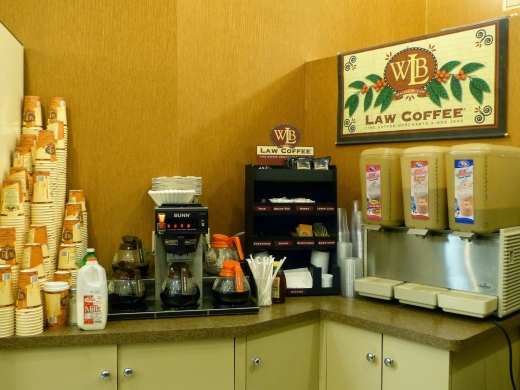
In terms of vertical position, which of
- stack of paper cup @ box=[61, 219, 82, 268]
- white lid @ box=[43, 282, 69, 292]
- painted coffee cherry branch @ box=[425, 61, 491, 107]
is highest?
painted coffee cherry branch @ box=[425, 61, 491, 107]

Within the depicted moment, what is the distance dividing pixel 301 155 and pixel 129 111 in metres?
1.02

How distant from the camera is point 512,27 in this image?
2.48 metres

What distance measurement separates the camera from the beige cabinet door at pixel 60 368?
78.4 inches

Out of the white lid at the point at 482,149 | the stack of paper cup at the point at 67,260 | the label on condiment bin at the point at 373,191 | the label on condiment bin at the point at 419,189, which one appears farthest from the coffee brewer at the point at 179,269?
the white lid at the point at 482,149

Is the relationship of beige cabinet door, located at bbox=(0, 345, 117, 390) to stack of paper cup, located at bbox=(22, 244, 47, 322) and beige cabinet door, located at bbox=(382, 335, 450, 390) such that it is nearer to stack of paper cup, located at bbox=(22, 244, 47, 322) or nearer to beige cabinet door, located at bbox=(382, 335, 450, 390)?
stack of paper cup, located at bbox=(22, 244, 47, 322)

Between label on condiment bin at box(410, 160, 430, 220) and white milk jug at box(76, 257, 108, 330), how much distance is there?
1478mm

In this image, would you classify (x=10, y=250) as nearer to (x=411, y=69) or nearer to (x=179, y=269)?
(x=179, y=269)

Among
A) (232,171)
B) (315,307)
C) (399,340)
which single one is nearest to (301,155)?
(232,171)

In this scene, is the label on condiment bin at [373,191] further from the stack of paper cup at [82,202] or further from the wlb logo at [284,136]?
the stack of paper cup at [82,202]

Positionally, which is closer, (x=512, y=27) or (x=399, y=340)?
(x=399, y=340)

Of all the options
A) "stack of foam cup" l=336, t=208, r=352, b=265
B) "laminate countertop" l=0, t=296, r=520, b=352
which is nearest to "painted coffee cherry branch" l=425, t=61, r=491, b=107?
"stack of foam cup" l=336, t=208, r=352, b=265

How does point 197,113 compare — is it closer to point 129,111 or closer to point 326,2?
point 129,111

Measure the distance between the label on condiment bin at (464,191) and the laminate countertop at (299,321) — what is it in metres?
0.46

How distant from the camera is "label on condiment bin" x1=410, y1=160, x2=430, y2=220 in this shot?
2.39 m
